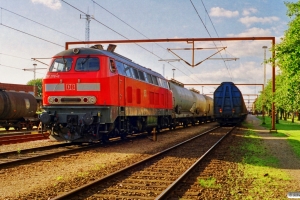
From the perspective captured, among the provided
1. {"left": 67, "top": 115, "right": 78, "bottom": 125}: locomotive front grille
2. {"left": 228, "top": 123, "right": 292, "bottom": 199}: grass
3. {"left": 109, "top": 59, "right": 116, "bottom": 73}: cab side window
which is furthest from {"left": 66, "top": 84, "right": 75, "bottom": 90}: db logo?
{"left": 228, "top": 123, "right": 292, "bottom": 199}: grass

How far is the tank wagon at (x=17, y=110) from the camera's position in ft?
92.9

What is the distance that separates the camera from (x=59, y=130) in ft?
49.2

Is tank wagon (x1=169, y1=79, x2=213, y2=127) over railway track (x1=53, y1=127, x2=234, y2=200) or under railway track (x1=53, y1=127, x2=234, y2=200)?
over

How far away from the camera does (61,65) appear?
15656 millimetres

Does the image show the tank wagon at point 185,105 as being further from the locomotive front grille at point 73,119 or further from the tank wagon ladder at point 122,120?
the locomotive front grille at point 73,119

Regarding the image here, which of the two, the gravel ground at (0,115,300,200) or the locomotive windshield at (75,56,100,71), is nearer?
the gravel ground at (0,115,300,200)

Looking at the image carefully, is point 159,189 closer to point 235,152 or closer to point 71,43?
point 235,152

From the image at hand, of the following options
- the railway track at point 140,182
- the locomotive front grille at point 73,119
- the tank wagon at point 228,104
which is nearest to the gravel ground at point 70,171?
the railway track at point 140,182

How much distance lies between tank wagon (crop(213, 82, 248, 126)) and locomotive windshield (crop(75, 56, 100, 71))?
21661mm

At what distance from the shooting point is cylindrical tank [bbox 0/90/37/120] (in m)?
28.2

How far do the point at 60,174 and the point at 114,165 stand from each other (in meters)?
1.88

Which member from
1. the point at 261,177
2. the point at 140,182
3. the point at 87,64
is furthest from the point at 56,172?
the point at 87,64

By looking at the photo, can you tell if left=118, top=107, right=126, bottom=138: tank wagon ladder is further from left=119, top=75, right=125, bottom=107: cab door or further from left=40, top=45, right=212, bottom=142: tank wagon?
left=119, top=75, right=125, bottom=107: cab door

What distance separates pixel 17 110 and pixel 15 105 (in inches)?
Answer: 20.9
